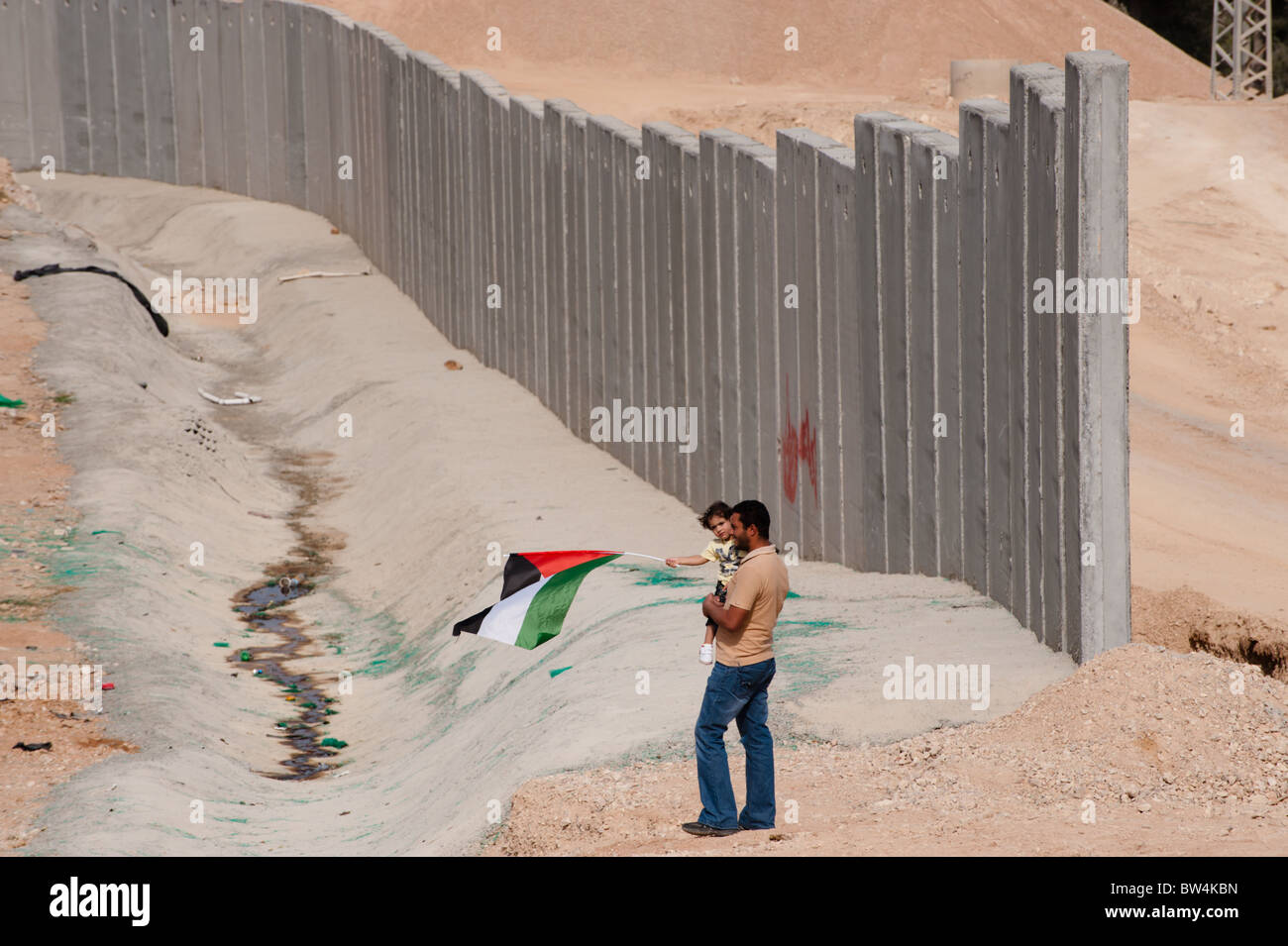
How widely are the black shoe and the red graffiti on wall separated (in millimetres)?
5243

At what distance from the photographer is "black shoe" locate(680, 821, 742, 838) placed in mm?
6719

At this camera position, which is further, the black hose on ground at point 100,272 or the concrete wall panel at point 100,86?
the concrete wall panel at point 100,86

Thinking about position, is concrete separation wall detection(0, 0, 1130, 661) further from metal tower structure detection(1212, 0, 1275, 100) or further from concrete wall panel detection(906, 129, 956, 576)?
metal tower structure detection(1212, 0, 1275, 100)

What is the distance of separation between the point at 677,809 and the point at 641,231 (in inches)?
330

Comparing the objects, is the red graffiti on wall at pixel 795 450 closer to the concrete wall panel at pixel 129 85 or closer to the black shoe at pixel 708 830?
the black shoe at pixel 708 830

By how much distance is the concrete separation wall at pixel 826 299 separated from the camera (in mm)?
8328

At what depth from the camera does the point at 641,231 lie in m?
14.9

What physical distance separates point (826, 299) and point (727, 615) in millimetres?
5123

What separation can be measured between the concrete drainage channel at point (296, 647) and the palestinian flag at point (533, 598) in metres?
3.22

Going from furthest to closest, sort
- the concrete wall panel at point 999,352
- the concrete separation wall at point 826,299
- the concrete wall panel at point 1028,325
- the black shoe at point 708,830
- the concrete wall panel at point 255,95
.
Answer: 1. the concrete wall panel at point 255,95
2. the concrete wall panel at point 999,352
3. the concrete wall panel at point 1028,325
4. the concrete separation wall at point 826,299
5. the black shoe at point 708,830

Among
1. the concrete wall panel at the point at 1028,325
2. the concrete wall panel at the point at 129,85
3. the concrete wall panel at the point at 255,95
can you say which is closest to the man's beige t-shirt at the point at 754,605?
the concrete wall panel at the point at 1028,325

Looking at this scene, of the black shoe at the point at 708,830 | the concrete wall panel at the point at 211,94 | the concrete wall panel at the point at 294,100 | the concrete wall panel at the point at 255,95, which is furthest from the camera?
the concrete wall panel at the point at 211,94

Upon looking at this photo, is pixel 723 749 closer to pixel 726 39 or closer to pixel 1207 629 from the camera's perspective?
pixel 1207 629
